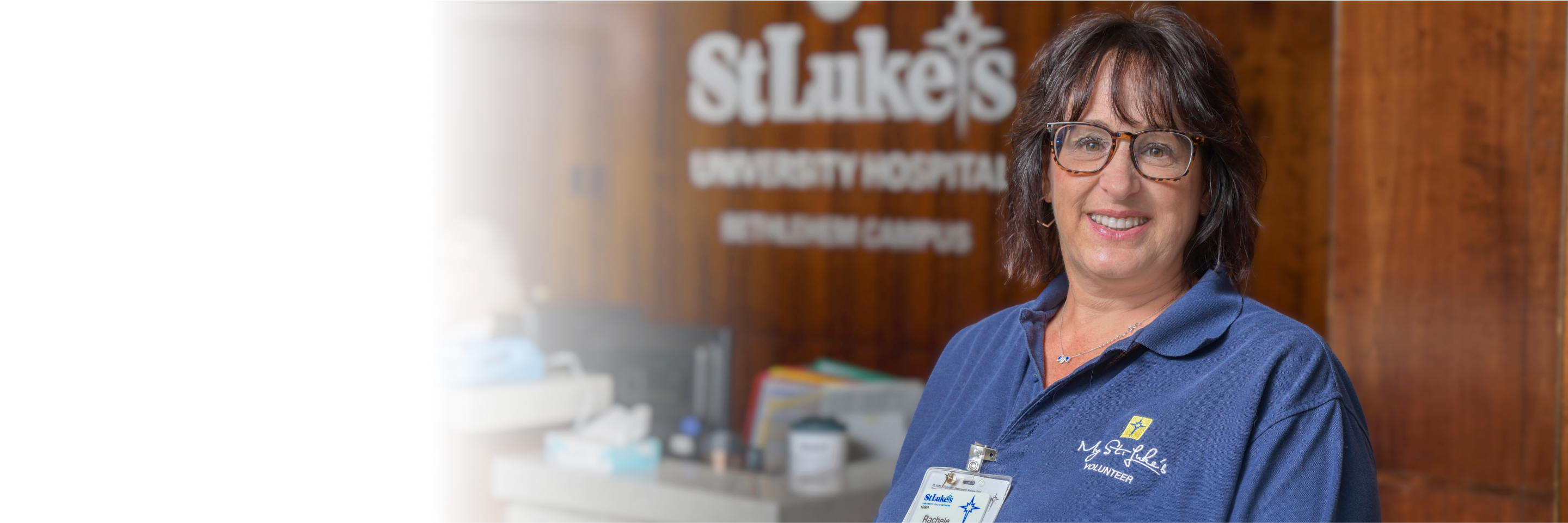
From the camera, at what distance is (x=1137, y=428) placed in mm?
1048

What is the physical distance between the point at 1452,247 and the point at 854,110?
264 centimetres

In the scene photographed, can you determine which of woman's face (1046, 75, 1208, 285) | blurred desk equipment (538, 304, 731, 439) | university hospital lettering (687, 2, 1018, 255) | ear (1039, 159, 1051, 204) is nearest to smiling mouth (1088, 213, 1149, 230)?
woman's face (1046, 75, 1208, 285)

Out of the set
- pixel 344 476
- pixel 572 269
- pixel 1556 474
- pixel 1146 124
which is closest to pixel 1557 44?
pixel 1556 474

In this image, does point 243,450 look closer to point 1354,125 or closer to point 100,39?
point 100,39

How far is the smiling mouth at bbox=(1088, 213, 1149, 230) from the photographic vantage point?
116 centimetres

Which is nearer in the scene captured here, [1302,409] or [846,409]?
[1302,409]

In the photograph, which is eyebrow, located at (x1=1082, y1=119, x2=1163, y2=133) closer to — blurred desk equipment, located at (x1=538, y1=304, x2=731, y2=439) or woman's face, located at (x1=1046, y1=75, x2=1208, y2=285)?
woman's face, located at (x1=1046, y1=75, x2=1208, y2=285)

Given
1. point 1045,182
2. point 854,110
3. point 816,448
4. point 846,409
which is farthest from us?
point 854,110

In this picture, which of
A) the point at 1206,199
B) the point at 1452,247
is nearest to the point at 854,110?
the point at 1452,247

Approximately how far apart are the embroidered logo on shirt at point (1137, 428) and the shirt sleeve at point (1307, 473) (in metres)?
0.09

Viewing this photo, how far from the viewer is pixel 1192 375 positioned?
1.06 m

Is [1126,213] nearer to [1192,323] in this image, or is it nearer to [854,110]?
[1192,323]

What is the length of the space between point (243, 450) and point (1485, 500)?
2.00 m

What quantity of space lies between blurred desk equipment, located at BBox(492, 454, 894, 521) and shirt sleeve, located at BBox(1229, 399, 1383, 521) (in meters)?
1.26
